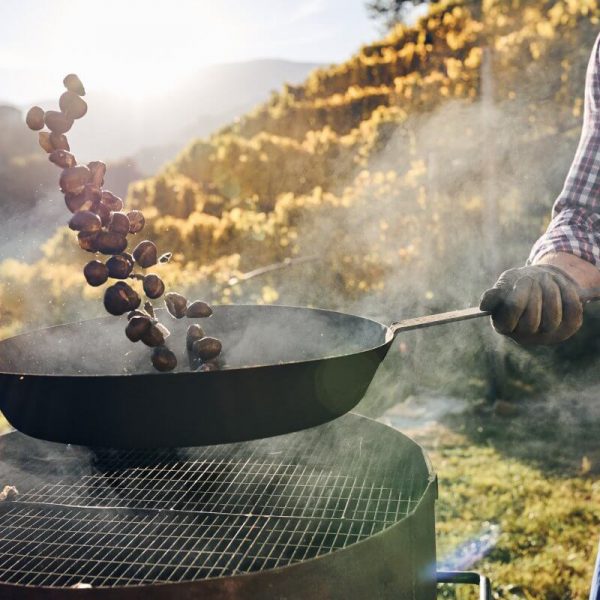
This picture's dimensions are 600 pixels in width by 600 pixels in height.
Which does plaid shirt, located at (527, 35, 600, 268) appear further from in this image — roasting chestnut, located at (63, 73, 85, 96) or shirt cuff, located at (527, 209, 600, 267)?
roasting chestnut, located at (63, 73, 85, 96)

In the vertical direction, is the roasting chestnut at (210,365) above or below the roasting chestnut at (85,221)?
below

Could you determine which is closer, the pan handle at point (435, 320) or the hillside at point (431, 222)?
the pan handle at point (435, 320)

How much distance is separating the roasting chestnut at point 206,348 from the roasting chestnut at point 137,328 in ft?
0.52

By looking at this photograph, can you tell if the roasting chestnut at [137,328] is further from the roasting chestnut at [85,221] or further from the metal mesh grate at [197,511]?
the metal mesh grate at [197,511]

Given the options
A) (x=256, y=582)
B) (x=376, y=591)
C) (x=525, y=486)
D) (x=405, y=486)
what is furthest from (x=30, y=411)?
(x=525, y=486)

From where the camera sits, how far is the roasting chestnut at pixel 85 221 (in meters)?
1.61

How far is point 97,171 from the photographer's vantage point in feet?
5.56

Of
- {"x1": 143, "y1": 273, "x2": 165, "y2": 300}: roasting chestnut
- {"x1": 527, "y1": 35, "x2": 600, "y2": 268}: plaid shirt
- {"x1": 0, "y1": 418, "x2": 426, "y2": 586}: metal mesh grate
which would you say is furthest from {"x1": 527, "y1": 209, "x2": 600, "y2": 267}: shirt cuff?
{"x1": 143, "y1": 273, "x2": 165, "y2": 300}: roasting chestnut

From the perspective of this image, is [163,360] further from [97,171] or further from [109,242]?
[97,171]

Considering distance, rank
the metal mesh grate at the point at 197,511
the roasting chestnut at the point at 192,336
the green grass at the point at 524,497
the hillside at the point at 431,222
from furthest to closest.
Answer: the hillside at the point at 431,222 < the green grass at the point at 524,497 < the roasting chestnut at the point at 192,336 < the metal mesh grate at the point at 197,511

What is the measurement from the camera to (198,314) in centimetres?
187

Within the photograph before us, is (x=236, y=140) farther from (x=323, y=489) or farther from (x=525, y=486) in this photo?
(x=323, y=489)

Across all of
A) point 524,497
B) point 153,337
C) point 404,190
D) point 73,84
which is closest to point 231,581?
point 153,337

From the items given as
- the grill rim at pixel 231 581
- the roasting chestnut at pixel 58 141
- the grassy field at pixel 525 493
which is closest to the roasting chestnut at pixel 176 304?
the roasting chestnut at pixel 58 141
